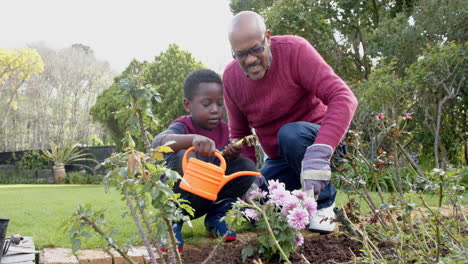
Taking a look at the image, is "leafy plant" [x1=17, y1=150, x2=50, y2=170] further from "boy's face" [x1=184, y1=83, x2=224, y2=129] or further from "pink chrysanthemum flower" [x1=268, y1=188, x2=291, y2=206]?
"pink chrysanthemum flower" [x1=268, y1=188, x2=291, y2=206]

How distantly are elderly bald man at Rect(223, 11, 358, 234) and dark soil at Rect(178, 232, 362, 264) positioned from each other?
0.14m

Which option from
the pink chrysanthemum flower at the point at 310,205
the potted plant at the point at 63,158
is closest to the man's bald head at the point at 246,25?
the pink chrysanthemum flower at the point at 310,205

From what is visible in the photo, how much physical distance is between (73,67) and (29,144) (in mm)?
5886

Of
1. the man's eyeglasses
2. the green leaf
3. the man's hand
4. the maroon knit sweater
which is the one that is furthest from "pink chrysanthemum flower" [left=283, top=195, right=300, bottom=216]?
the man's eyeglasses

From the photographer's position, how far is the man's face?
2178 mm

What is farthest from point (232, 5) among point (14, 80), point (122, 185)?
point (14, 80)

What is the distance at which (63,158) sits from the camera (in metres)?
12.8

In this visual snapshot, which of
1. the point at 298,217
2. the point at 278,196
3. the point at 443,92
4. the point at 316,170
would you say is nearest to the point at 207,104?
the point at 316,170

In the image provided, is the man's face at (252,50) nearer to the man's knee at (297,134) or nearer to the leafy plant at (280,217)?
the man's knee at (297,134)

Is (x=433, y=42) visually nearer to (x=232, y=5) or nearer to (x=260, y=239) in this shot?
(x=260, y=239)

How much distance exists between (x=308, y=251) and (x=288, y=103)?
90 centimetres

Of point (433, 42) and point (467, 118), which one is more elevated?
point (433, 42)

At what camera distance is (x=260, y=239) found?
6.03ft

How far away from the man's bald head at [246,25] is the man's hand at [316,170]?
0.69 m
